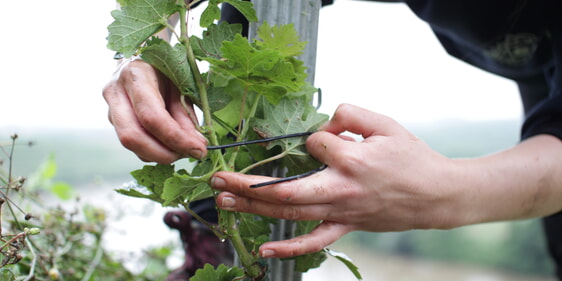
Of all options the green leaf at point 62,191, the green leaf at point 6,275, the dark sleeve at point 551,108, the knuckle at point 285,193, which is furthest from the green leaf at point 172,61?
the green leaf at point 62,191

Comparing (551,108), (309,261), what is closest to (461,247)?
(551,108)

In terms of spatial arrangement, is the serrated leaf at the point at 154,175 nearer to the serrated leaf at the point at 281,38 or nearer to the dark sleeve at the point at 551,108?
the serrated leaf at the point at 281,38

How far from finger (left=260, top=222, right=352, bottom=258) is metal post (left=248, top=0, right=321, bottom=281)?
0.32ft

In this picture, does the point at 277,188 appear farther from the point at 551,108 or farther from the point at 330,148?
the point at 551,108

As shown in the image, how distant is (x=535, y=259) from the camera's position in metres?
1.98

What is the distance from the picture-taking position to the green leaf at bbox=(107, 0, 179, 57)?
13.9 inches

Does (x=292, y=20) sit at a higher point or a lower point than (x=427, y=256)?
higher

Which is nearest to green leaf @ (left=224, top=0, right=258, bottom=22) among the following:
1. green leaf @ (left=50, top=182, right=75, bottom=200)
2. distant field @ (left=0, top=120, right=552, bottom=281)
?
green leaf @ (left=50, top=182, right=75, bottom=200)

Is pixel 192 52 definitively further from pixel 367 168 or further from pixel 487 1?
pixel 487 1

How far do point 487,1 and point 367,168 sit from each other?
0.67 metres

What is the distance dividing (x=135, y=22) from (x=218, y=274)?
0.22m

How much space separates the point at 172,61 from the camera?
35 cm

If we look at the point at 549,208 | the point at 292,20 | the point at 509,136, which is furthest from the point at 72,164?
the point at 509,136

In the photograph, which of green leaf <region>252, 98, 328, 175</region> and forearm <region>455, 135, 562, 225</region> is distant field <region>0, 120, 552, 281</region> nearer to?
forearm <region>455, 135, 562, 225</region>
